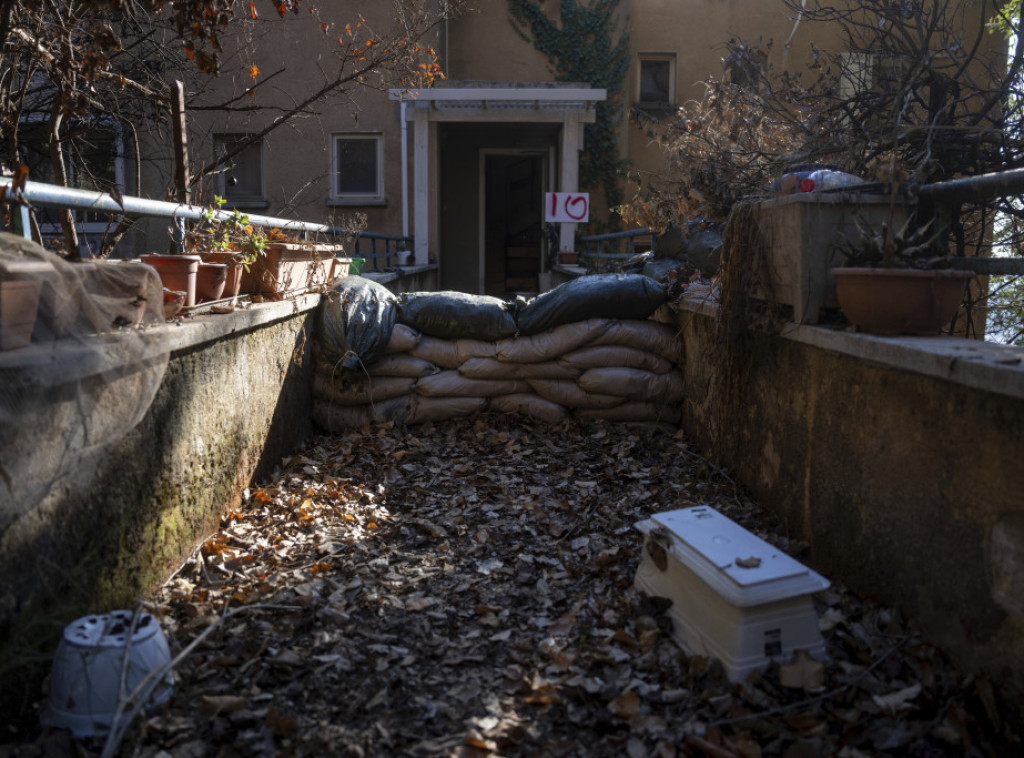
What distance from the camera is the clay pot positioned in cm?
362

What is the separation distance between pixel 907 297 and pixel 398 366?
10.5ft

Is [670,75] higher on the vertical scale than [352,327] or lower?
higher

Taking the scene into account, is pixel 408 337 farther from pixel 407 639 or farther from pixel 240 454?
pixel 407 639

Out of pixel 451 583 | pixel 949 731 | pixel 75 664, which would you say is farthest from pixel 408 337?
pixel 949 731

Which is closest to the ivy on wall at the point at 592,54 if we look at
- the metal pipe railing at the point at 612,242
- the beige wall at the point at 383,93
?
the beige wall at the point at 383,93

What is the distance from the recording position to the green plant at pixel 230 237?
4.12 m

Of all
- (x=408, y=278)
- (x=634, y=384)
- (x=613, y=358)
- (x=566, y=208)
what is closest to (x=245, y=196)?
(x=408, y=278)

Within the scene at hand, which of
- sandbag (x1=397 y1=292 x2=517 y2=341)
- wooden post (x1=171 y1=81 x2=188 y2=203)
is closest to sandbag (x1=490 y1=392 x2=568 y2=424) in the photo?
sandbag (x1=397 y1=292 x2=517 y2=341)

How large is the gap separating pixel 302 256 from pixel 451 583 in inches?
99.3

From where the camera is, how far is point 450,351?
17.2ft

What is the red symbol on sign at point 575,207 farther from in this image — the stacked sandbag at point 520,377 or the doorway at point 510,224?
the stacked sandbag at point 520,377

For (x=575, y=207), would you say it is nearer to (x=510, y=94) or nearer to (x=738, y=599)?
(x=510, y=94)

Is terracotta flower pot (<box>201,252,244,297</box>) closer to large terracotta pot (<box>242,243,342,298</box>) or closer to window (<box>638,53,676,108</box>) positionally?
large terracotta pot (<box>242,243,342,298</box>)

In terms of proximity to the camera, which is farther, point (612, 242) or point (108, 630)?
point (612, 242)
